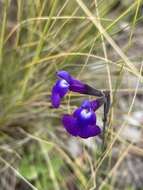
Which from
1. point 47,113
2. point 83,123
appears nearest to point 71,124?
point 83,123

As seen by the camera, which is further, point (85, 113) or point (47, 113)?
point (47, 113)

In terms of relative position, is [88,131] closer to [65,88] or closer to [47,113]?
[65,88]

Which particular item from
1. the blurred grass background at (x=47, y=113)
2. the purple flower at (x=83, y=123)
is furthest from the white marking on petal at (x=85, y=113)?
the blurred grass background at (x=47, y=113)

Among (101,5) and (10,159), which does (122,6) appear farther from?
(10,159)

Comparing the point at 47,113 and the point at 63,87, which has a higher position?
the point at 63,87

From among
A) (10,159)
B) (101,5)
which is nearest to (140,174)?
(10,159)

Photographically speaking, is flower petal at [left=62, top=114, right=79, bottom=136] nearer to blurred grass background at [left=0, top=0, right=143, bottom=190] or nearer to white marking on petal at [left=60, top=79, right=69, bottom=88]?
white marking on petal at [left=60, top=79, right=69, bottom=88]
